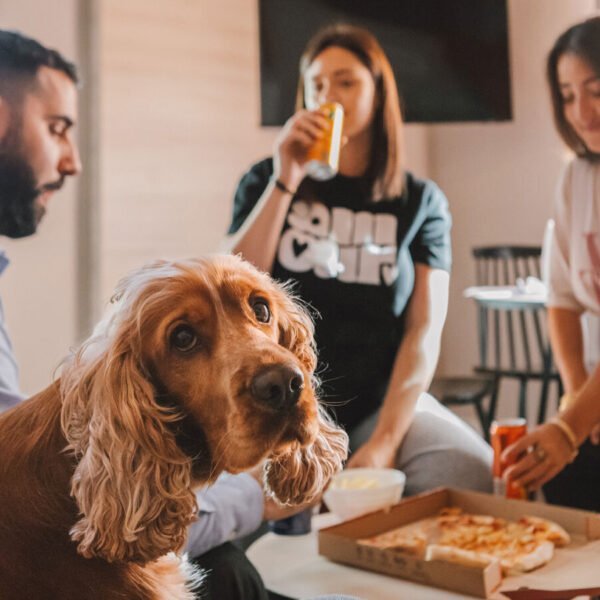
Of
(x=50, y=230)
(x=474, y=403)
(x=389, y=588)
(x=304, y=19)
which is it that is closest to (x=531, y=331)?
(x=474, y=403)

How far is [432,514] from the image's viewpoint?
120 cm

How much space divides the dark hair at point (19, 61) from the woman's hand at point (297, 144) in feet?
1.10

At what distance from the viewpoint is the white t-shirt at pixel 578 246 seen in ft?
3.95

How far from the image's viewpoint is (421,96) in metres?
1.25

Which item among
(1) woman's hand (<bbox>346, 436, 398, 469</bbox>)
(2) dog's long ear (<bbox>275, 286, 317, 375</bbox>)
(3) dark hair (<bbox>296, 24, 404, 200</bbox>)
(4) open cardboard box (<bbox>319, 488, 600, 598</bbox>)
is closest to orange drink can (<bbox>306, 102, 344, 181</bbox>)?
(3) dark hair (<bbox>296, 24, 404, 200</bbox>)

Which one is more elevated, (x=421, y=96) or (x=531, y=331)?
(x=421, y=96)

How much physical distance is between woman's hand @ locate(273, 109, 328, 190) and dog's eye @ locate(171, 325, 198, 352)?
1.46ft

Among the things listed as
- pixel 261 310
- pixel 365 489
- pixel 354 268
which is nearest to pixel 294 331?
pixel 261 310

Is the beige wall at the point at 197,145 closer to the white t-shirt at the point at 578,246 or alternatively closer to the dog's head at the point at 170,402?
the white t-shirt at the point at 578,246

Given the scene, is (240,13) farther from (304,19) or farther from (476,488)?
(476,488)

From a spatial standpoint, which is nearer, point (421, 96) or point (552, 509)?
point (552, 509)

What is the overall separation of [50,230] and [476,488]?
0.84 metres

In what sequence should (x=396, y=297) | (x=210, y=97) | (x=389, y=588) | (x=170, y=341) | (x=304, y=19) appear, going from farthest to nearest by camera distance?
(x=210, y=97)
(x=304, y=19)
(x=396, y=297)
(x=389, y=588)
(x=170, y=341)

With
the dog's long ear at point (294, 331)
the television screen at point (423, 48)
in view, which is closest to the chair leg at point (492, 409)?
the television screen at point (423, 48)
